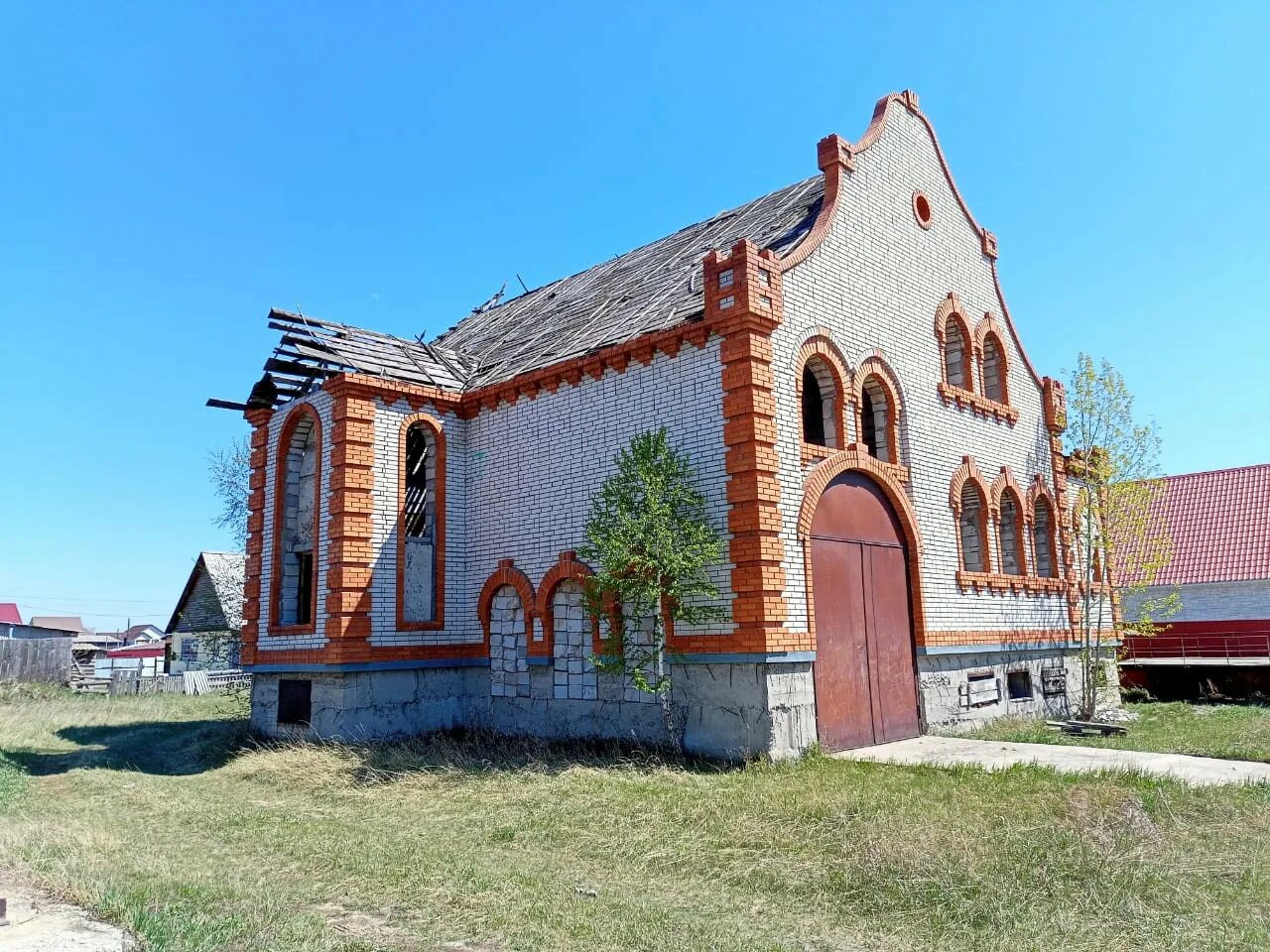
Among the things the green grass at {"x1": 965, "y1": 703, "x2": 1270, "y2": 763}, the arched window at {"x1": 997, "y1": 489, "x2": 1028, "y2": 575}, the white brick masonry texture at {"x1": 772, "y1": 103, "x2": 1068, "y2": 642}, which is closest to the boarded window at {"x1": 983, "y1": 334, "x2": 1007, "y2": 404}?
the white brick masonry texture at {"x1": 772, "y1": 103, "x2": 1068, "y2": 642}

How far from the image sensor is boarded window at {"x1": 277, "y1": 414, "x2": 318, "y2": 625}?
15109 millimetres

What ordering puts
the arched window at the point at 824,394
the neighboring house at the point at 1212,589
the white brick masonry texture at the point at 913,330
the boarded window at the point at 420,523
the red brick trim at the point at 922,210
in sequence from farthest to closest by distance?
the neighboring house at the point at 1212,589, the red brick trim at the point at 922,210, the boarded window at the point at 420,523, the arched window at the point at 824,394, the white brick masonry texture at the point at 913,330

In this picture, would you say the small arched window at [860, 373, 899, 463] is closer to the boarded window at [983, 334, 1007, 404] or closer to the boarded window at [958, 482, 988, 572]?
the boarded window at [958, 482, 988, 572]

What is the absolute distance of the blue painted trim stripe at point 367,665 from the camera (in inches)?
521

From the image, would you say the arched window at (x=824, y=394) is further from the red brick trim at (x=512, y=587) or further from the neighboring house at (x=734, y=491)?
the red brick trim at (x=512, y=587)

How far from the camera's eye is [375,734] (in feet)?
43.7

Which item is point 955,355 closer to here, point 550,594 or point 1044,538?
point 1044,538

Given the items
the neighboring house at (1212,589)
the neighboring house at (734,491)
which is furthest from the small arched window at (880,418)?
the neighboring house at (1212,589)

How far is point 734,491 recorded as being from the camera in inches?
430

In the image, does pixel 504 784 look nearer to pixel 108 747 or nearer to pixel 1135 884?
pixel 1135 884

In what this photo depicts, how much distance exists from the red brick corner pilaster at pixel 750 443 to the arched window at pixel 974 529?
5.32 meters

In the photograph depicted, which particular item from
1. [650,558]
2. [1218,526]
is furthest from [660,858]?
[1218,526]

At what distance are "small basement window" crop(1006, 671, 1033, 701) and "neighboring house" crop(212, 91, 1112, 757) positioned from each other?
7 centimetres

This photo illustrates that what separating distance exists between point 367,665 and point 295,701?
1.74 m
